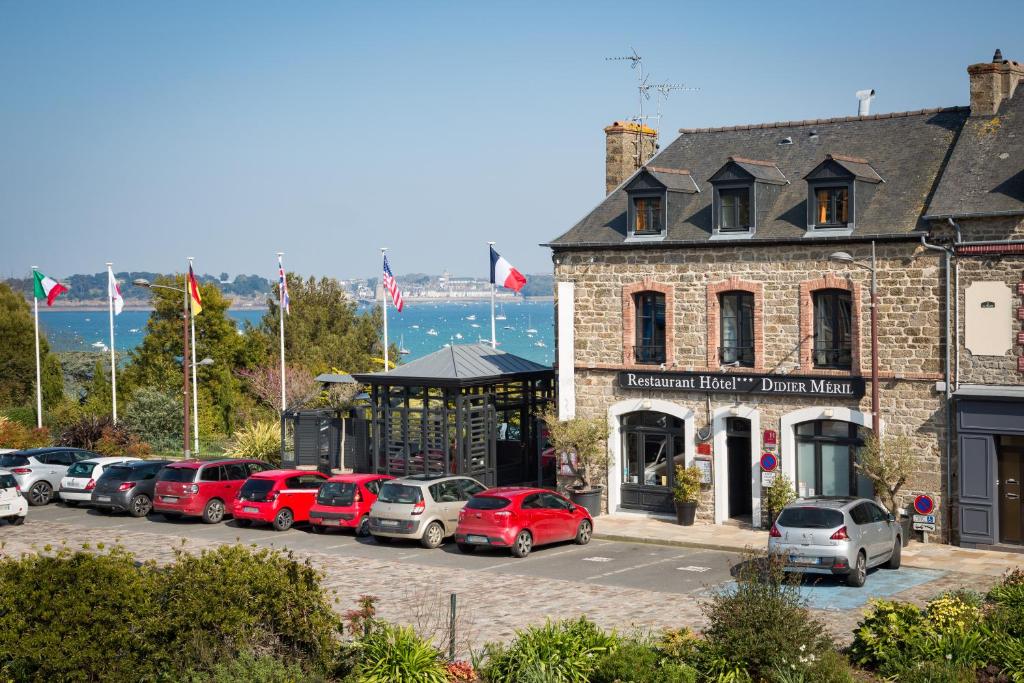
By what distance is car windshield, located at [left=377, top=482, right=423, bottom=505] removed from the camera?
2634 cm

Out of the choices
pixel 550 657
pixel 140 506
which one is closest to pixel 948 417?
pixel 550 657

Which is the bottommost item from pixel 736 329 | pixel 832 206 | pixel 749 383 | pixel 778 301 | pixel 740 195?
pixel 749 383

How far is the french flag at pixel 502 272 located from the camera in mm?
34344

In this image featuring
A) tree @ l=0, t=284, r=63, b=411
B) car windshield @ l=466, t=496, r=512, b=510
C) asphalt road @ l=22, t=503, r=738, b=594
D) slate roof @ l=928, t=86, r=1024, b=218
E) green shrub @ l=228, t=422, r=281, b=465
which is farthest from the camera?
tree @ l=0, t=284, r=63, b=411

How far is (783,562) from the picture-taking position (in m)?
14.4

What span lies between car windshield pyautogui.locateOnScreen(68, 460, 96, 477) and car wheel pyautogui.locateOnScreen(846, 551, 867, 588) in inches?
815

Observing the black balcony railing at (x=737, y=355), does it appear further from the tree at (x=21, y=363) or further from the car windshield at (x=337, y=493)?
the tree at (x=21, y=363)

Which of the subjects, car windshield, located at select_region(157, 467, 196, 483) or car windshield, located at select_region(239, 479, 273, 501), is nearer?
A: car windshield, located at select_region(239, 479, 273, 501)

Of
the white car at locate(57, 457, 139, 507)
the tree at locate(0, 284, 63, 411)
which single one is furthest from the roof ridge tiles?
the tree at locate(0, 284, 63, 411)

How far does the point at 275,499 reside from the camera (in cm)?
2869

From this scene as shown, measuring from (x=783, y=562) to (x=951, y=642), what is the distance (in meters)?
2.24

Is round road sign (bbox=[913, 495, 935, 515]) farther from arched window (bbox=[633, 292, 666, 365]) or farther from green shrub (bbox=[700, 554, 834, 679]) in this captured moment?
green shrub (bbox=[700, 554, 834, 679])

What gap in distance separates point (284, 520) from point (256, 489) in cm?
100

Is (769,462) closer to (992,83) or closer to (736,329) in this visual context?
(736,329)
